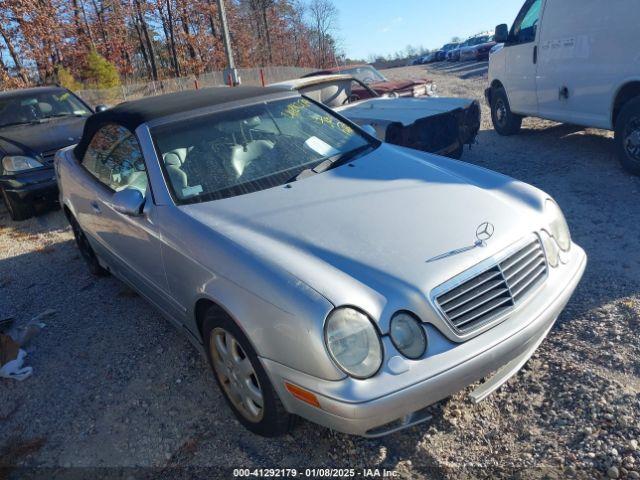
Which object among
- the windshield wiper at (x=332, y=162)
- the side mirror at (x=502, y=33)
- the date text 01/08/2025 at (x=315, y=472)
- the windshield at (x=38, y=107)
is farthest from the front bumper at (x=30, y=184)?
the side mirror at (x=502, y=33)

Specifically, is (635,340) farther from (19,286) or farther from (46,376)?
(19,286)

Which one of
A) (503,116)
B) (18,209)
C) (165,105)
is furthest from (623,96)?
(18,209)

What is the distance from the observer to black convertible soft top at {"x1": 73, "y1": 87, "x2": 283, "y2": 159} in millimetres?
3445

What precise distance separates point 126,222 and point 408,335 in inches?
82.2

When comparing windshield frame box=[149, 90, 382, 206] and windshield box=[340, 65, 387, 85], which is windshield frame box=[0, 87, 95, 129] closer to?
windshield frame box=[149, 90, 382, 206]

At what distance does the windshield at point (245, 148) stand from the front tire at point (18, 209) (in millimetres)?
4392

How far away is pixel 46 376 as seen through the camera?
339cm

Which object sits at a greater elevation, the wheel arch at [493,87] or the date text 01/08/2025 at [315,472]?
the wheel arch at [493,87]

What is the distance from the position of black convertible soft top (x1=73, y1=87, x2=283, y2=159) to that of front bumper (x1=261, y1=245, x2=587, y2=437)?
2.01 metres

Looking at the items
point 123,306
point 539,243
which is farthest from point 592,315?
point 123,306

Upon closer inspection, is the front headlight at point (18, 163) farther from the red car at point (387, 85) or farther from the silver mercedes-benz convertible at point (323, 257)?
the red car at point (387, 85)

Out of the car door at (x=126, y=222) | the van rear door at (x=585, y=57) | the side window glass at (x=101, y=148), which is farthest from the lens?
the van rear door at (x=585, y=57)

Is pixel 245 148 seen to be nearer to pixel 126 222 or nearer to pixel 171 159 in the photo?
pixel 171 159

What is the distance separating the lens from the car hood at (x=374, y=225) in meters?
2.21
